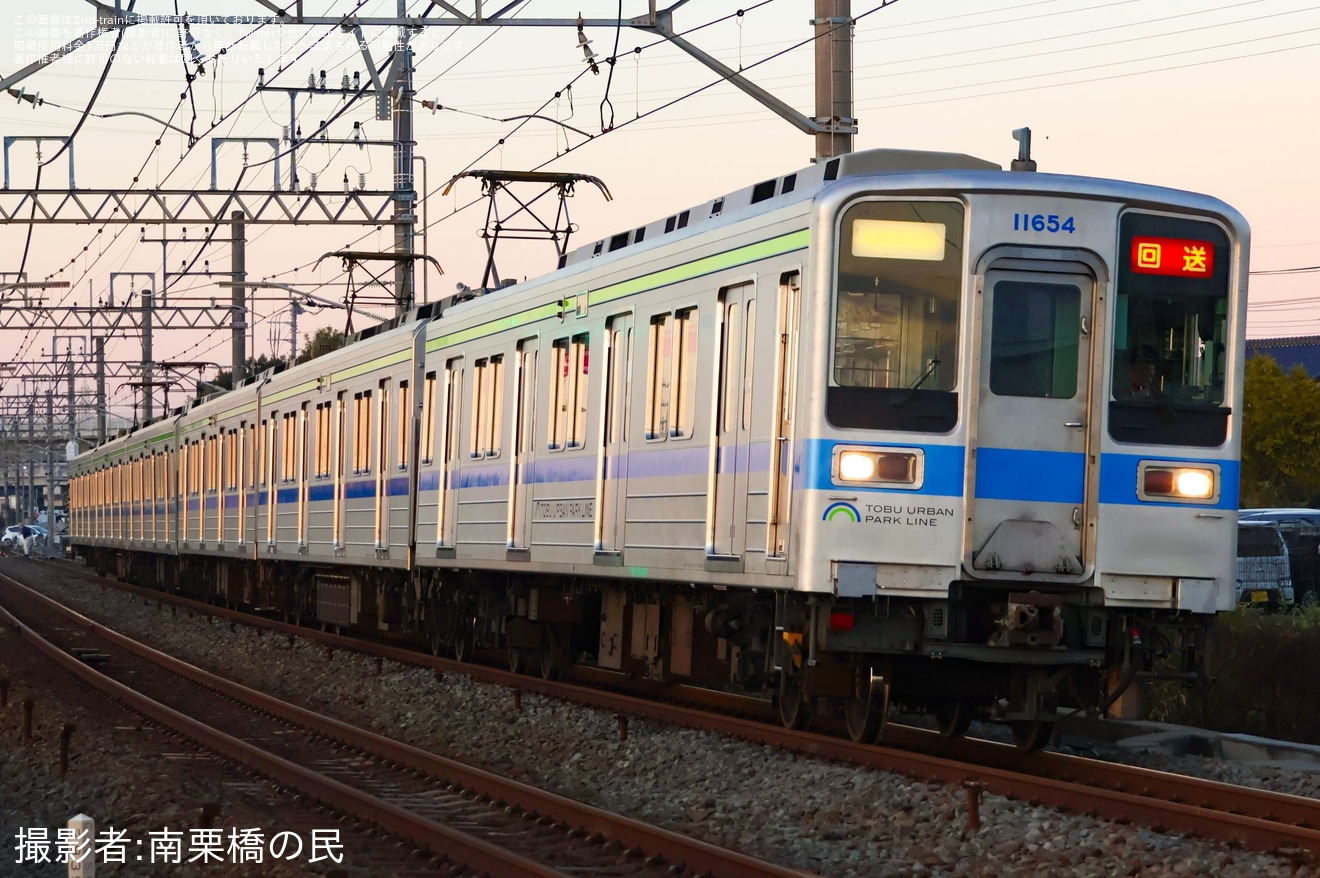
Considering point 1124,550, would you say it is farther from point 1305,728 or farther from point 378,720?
point 378,720

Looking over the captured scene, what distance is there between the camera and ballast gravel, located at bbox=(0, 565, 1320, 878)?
7996 mm

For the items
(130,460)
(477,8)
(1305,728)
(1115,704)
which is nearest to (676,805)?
(1115,704)

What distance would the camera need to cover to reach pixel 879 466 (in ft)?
32.8

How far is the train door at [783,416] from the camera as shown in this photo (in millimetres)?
10367

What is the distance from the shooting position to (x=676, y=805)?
9.98m

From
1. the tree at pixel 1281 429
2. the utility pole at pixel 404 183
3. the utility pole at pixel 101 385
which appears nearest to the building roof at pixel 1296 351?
the tree at pixel 1281 429

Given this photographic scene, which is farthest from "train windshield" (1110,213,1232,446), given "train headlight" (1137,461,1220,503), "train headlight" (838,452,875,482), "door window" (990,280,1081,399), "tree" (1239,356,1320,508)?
"tree" (1239,356,1320,508)

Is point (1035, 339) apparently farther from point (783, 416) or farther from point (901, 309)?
point (783, 416)

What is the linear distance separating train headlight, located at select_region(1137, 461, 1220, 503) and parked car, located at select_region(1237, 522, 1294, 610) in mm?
13239

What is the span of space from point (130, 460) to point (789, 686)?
1326 inches

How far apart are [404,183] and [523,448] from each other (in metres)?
11.5

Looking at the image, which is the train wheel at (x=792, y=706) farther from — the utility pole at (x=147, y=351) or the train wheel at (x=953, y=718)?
the utility pole at (x=147, y=351)

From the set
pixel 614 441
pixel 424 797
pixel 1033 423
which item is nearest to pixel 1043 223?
pixel 1033 423

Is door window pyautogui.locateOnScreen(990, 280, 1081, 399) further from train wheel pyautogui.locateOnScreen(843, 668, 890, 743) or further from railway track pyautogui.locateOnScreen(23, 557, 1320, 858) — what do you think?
railway track pyautogui.locateOnScreen(23, 557, 1320, 858)
